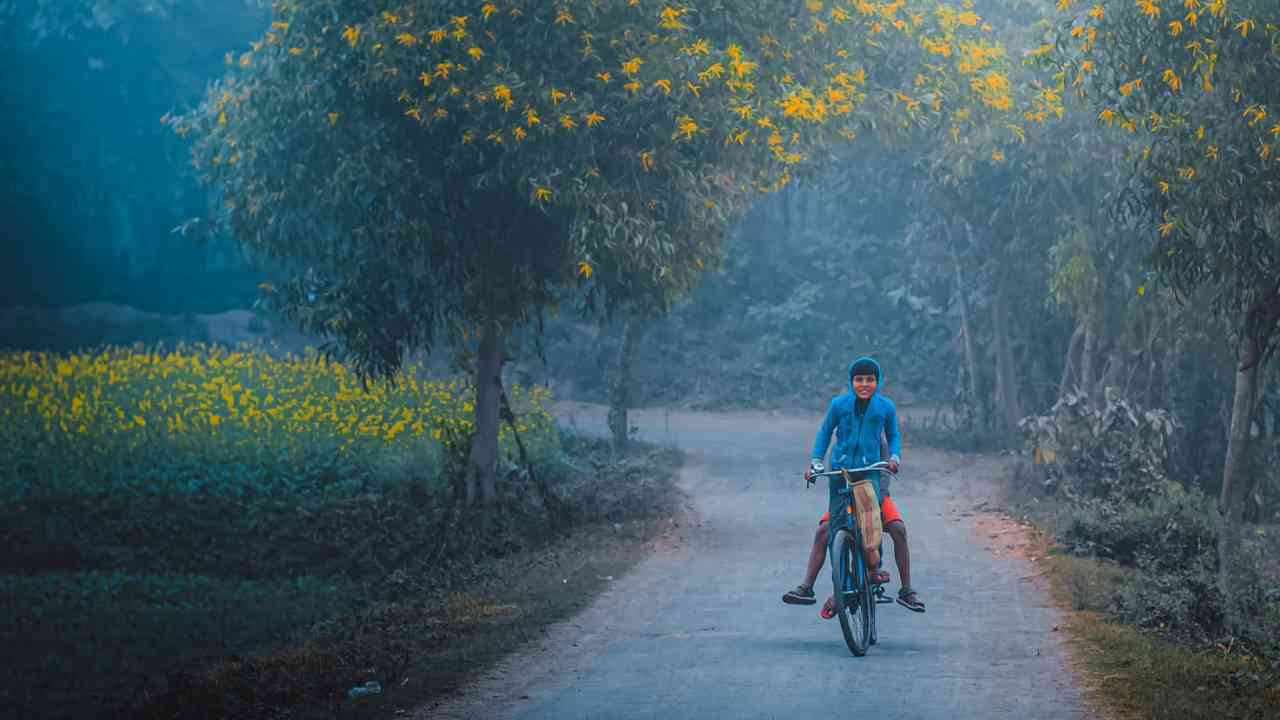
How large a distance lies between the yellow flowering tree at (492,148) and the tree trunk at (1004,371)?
31.9 feet

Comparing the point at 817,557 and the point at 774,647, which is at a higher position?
the point at 817,557

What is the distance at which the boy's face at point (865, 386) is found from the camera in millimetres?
9438

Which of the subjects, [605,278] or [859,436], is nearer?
[859,436]

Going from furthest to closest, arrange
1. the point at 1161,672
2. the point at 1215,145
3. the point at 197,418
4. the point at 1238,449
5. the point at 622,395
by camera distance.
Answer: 1. the point at 622,395
2. the point at 197,418
3. the point at 1238,449
4. the point at 1215,145
5. the point at 1161,672

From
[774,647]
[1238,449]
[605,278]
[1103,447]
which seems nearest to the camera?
[774,647]

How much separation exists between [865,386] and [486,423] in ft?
23.0

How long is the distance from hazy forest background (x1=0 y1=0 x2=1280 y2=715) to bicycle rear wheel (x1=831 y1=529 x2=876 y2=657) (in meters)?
2.33

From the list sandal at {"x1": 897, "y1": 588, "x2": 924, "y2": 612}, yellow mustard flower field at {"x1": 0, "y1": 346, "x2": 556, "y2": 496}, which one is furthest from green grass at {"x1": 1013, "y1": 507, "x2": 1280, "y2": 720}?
yellow mustard flower field at {"x1": 0, "y1": 346, "x2": 556, "y2": 496}

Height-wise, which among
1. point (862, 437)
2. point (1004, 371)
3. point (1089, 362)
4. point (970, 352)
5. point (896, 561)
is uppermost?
point (970, 352)

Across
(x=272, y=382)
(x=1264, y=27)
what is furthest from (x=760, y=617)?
(x=272, y=382)

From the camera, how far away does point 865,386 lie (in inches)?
372

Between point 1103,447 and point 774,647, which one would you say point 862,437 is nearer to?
point 774,647

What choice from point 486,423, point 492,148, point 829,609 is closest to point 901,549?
point 829,609

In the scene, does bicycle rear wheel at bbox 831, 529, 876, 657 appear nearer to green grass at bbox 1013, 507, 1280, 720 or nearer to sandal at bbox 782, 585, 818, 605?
sandal at bbox 782, 585, 818, 605
